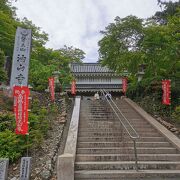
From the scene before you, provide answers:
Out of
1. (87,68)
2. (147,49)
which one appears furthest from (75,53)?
(147,49)

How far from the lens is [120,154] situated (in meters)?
7.73

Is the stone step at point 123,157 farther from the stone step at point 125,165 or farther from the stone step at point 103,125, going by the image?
the stone step at point 103,125

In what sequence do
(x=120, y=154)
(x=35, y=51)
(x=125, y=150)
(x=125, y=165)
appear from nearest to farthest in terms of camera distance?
(x=125, y=165) < (x=120, y=154) < (x=125, y=150) < (x=35, y=51)

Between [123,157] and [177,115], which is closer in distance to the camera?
[123,157]

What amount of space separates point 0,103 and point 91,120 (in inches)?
163

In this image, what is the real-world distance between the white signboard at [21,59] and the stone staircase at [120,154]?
3124 mm

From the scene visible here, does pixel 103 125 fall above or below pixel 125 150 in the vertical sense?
above

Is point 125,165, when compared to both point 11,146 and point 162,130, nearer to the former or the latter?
point 162,130

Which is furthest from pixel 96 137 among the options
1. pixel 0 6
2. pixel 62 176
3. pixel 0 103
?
pixel 0 6

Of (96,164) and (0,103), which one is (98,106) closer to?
(0,103)

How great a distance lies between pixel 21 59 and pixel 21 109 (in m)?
3.88

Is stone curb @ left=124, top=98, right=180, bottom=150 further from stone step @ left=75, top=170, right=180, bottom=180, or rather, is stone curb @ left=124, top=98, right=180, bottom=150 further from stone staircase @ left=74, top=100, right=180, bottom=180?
stone step @ left=75, top=170, right=180, bottom=180

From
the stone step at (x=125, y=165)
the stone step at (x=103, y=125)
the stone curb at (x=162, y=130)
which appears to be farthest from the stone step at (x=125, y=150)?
the stone step at (x=103, y=125)

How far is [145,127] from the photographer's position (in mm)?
10391
